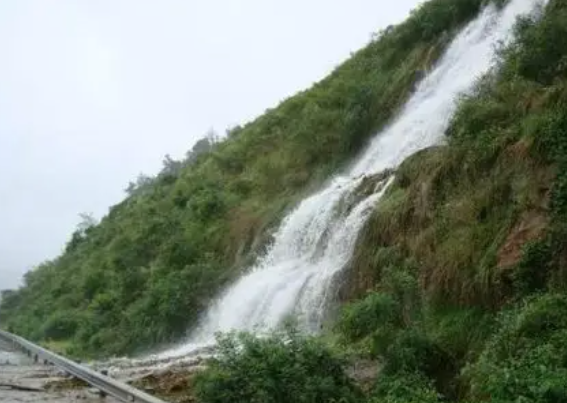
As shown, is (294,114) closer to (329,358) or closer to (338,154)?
(338,154)

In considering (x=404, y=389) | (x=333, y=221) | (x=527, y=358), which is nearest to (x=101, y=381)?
(x=404, y=389)

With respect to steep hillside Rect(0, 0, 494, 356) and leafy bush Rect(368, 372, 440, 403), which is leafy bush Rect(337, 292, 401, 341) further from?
steep hillside Rect(0, 0, 494, 356)

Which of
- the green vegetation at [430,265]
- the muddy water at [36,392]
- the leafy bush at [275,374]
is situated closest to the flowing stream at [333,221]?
the green vegetation at [430,265]

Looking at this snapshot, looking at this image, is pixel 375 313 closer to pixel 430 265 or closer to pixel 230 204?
pixel 430 265

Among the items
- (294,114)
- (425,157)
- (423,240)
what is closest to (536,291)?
(423,240)

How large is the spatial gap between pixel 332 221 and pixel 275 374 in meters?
10.3

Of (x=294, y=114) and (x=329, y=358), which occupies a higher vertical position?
(x=294, y=114)

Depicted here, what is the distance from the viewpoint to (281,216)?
24266 mm

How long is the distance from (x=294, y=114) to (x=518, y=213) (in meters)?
27.2

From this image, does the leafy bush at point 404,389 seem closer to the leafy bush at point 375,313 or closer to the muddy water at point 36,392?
the leafy bush at point 375,313

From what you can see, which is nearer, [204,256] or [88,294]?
[204,256]

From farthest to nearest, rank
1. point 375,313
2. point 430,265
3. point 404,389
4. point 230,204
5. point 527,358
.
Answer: point 230,204, point 430,265, point 375,313, point 404,389, point 527,358

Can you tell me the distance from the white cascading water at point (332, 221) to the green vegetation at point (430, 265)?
1.07 metres

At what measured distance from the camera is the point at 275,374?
9.18m
